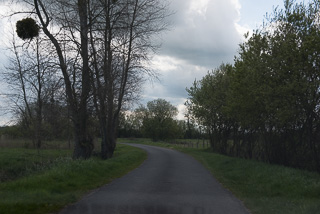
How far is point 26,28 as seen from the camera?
1561 centimetres

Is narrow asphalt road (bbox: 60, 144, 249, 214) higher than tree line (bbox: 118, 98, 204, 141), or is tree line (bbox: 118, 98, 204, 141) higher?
tree line (bbox: 118, 98, 204, 141)

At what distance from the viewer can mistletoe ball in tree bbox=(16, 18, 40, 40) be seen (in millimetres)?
15477

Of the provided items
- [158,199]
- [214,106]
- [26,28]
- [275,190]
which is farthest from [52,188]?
[214,106]

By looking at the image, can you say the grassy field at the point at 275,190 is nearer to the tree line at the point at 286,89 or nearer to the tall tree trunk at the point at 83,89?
the tree line at the point at 286,89

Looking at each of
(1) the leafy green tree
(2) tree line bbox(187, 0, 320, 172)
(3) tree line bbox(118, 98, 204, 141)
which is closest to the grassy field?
(2) tree line bbox(187, 0, 320, 172)

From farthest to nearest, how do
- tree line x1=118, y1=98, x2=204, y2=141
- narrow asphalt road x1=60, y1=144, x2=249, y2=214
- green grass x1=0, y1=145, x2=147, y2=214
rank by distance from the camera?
tree line x1=118, y1=98, x2=204, y2=141 → narrow asphalt road x1=60, y1=144, x2=249, y2=214 → green grass x1=0, y1=145, x2=147, y2=214

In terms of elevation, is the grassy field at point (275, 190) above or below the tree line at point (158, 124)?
below

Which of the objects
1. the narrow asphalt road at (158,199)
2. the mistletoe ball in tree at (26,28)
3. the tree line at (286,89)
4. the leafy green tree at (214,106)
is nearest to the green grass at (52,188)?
the narrow asphalt road at (158,199)

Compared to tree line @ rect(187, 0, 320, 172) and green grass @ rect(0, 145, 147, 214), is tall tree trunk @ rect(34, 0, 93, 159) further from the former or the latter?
tree line @ rect(187, 0, 320, 172)

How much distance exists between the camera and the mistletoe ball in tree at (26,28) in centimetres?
1548

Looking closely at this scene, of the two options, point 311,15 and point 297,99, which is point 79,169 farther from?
point 311,15

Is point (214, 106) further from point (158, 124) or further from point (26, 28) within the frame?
point (158, 124)

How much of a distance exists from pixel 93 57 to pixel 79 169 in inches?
376

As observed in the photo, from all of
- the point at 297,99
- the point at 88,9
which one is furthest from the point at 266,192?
the point at 88,9
